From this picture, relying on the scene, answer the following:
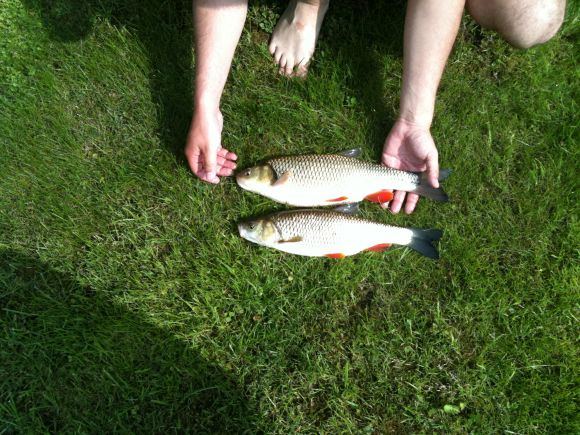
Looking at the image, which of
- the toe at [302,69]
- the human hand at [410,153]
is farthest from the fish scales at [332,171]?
the toe at [302,69]

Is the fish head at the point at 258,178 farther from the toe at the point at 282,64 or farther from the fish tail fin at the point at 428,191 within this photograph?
the fish tail fin at the point at 428,191

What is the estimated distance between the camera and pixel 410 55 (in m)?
2.65

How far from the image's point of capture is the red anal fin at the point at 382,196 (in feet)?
9.52

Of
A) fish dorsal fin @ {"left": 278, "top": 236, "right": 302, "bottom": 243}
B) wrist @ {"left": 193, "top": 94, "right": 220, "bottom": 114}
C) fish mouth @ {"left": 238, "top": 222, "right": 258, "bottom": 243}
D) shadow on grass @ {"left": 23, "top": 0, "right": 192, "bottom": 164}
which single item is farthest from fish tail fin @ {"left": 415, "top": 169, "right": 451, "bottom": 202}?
shadow on grass @ {"left": 23, "top": 0, "right": 192, "bottom": 164}

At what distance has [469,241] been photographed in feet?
9.94

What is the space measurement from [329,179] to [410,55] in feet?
2.84

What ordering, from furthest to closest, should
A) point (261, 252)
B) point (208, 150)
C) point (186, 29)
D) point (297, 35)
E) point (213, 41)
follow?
point (186, 29) → point (297, 35) → point (261, 252) → point (208, 150) → point (213, 41)

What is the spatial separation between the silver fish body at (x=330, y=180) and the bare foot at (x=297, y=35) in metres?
0.74

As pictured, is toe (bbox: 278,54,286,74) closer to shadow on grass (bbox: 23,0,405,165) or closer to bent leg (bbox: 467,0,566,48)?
shadow on grass (bbox: 23,0,405,165)

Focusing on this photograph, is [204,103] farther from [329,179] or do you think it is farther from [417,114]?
[417,114]

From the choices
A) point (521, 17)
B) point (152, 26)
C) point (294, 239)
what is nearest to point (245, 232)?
point (294, 239)

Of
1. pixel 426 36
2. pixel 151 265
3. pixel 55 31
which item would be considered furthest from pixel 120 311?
pixel 426 36

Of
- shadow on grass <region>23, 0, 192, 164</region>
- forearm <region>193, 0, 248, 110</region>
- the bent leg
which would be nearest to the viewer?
forearm <region>193, 0, 248, 110</region>

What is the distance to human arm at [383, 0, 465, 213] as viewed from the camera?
251 cm
